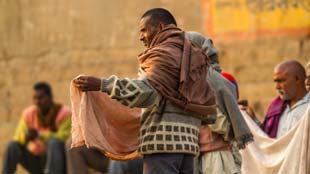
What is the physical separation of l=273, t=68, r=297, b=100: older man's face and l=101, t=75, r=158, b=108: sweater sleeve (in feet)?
10.8

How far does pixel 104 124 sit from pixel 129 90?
1.92 feet

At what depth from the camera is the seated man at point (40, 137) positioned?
45.7 ft

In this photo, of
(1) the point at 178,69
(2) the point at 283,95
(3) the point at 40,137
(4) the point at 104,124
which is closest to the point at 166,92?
(1) the point at 178,69

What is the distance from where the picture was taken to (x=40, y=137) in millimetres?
14227

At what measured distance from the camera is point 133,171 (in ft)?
41.2

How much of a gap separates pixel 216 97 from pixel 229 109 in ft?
0.46

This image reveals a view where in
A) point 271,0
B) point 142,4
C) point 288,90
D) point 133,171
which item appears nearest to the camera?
point 288,90

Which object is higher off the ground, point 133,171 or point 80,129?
point 80,129

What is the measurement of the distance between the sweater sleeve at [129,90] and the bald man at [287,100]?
3.19 metres

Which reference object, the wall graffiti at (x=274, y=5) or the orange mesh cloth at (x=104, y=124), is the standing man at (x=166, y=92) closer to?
the orange mesh cloth at (x=104, y=124)

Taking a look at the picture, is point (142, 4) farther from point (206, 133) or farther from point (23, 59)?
point (206, 133)

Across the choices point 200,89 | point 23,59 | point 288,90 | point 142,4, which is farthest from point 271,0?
point 200,89

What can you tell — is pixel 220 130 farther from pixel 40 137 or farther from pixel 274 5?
pixel 40 137

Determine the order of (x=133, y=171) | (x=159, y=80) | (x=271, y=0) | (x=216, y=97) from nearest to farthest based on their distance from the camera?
(x=159, y=80) → (x=216, y=97) → (x=133, y=171) → (x=271, y=0)
